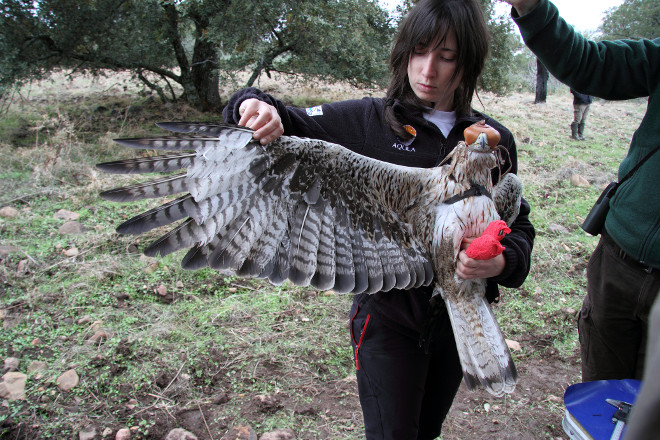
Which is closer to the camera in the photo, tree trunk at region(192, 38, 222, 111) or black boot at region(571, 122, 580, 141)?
tree trunk at region(192, 38, 222, 111)

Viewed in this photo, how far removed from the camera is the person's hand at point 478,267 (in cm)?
201

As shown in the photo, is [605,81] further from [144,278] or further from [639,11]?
[639,11]

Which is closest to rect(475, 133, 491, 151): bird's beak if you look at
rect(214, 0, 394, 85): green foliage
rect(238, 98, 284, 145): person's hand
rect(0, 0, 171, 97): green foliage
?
rect(238, 98, 284, 145): person's hand

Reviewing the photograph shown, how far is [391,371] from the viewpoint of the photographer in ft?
6.87

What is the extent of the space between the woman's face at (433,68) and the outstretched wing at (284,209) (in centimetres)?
42

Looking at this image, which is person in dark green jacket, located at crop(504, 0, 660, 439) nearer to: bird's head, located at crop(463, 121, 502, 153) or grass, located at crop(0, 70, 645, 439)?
bird's head, located at crop(463, 121, 502, 153)

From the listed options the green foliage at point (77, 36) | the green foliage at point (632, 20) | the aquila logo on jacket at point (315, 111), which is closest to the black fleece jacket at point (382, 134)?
the aquila logo on jacket at point (315, 111)

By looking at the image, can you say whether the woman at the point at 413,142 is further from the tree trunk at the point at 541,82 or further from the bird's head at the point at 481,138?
the tree trunk at the point at 541,82

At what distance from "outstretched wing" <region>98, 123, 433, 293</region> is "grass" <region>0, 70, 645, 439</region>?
1782 mm

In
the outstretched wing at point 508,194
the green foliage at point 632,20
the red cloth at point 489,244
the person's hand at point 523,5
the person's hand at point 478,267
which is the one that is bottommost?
the person's hand at point 478,267

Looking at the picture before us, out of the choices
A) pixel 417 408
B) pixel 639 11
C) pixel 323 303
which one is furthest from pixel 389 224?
pixel 639 11

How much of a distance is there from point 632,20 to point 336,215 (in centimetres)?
3804

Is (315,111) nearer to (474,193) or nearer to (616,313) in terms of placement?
(474,193)

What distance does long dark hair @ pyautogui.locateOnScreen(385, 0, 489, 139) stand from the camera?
2.11 meters
